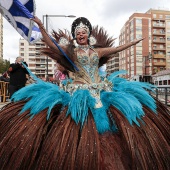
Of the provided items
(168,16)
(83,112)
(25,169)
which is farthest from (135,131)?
(168,16)

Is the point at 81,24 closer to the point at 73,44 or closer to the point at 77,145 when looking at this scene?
the point at 73,44

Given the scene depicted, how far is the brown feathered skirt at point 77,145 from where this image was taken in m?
1.71

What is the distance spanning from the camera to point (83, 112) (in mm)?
1952

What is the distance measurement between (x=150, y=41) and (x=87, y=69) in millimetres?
72273

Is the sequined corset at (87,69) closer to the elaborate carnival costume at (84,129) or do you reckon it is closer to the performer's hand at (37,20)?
the elaborate carnival costume at (84,129)

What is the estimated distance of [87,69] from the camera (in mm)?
2523

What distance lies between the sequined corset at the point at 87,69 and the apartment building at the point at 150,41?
66.1 meters

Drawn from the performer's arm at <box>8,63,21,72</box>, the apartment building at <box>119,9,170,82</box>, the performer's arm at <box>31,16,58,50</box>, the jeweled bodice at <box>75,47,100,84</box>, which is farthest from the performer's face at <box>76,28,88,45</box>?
the apartment building at <box>119,9,170,82</box>

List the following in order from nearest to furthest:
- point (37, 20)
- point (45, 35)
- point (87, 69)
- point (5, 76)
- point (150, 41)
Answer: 1. point (37, 20)
2. point (45, 35)
3. point (87, 69)
4. point (5, 76)
5. point (150, 41)

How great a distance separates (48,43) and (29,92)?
48cm

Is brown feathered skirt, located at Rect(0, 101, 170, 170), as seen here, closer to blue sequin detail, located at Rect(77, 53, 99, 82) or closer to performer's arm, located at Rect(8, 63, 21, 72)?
blue sequin detail, located at Rect(77, 53, 99, 82)

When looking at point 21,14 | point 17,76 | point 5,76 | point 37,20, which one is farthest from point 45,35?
point 5,76

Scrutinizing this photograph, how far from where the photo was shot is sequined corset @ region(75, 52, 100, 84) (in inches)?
98.6

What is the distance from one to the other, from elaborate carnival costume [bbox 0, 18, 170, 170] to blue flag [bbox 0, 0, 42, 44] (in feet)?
1.66
